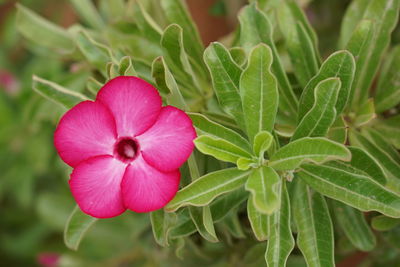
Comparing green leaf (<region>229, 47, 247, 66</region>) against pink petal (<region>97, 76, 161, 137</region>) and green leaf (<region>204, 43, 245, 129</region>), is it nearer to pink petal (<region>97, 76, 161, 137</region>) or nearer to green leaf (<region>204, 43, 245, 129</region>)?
green leaf (<region>204, 43, 245, 129</region>)

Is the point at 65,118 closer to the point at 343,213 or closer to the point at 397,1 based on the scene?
the point at 343,213

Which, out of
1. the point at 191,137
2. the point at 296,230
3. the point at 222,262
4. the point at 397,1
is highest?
the point at 191,137

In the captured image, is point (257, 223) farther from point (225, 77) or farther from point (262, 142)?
point (225, 77)

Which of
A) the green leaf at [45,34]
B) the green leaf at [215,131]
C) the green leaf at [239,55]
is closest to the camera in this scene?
the green leaf at [215,131]

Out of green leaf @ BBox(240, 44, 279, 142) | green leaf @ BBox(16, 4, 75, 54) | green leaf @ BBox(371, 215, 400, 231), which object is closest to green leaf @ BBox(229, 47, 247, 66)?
green leaf @ BBox(240, 44, 279, 142)

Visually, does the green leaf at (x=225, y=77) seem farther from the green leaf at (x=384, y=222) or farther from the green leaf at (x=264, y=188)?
the green leaf at (x=384, y=222)

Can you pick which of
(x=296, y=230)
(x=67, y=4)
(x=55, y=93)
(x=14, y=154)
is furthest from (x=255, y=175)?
(x=67, y=4)

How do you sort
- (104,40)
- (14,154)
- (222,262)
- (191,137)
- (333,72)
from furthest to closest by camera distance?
(14,154)
(104,40)
(222,262)
(333,72)
(191,137)

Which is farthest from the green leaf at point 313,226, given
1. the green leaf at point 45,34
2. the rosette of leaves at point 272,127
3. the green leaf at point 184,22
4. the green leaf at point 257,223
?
the green leaf at point 45,34
